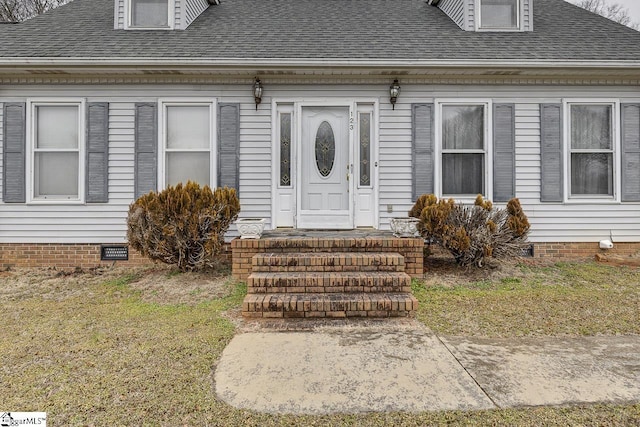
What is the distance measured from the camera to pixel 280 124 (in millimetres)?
6016

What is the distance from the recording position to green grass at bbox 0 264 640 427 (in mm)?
2031

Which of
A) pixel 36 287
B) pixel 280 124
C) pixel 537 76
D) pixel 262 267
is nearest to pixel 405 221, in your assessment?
pixel 262 267

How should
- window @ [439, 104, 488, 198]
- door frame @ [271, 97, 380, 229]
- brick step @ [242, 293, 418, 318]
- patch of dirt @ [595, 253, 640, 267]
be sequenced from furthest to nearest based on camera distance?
window @ [439, 104, 488, 198]
door frame @ [271, 97, 380, 229]
patch of dirt @ [595, 253, 640, 267]
brick step @ [242, 293, 418, 318]

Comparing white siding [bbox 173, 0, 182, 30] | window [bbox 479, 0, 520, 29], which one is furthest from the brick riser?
window [bbox 479, 0, 520, 29]

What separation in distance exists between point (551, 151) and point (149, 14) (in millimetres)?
7465

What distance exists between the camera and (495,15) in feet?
22.4

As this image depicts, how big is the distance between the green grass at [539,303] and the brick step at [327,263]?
524 mm

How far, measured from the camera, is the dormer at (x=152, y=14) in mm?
6559

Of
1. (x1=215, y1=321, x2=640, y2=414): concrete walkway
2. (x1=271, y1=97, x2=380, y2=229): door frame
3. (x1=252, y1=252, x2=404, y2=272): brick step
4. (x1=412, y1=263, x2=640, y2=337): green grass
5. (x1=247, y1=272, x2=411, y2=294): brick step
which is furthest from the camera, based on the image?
(x1=271, y1=97, x2=380, y2=229): door frame

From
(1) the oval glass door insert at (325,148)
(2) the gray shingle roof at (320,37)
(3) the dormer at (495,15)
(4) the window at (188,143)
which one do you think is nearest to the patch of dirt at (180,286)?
(4) the window at (188,143)

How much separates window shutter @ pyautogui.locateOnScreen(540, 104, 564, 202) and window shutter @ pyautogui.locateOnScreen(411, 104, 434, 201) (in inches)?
72.2

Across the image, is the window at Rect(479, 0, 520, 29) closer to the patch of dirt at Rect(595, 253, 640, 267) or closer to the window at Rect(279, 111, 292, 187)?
the window at Rect(279, 111, 292, 187)

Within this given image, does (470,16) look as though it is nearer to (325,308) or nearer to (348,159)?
(348,159)

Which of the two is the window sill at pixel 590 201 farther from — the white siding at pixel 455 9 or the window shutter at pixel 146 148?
the window shutter at pixel 146 148
